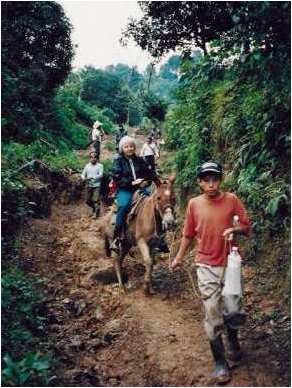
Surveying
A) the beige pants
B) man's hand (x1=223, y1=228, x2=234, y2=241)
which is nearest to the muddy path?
the beige pants

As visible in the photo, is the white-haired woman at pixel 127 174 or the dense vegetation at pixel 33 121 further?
the white-haired woman at pixel 127 174

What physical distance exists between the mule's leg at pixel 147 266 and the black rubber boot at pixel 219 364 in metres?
3.13

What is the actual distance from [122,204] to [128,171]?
0.67 metres

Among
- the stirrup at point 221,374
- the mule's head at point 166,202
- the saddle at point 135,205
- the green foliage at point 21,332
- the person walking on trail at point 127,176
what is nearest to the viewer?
the green foliage at point 21,332

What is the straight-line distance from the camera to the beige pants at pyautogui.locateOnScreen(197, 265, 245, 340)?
568 centimetres

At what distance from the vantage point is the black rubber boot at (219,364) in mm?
5730

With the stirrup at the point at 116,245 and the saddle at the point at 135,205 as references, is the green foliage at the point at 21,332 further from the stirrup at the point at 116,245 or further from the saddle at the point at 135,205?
the saddle at the point at 135,205

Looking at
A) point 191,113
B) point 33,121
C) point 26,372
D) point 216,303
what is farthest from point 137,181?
point 33,121

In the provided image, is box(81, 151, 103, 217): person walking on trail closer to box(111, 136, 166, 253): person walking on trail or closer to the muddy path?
the muddy path

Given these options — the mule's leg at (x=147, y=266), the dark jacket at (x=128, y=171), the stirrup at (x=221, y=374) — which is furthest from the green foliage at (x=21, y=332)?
the dark jacket at (x=128, y=171)

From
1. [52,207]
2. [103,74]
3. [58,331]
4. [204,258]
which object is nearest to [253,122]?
[204,258]

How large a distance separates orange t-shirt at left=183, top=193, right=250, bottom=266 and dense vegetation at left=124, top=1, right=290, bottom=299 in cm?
158

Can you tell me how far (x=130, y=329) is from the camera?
7.82m

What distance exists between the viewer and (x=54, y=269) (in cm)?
1096
